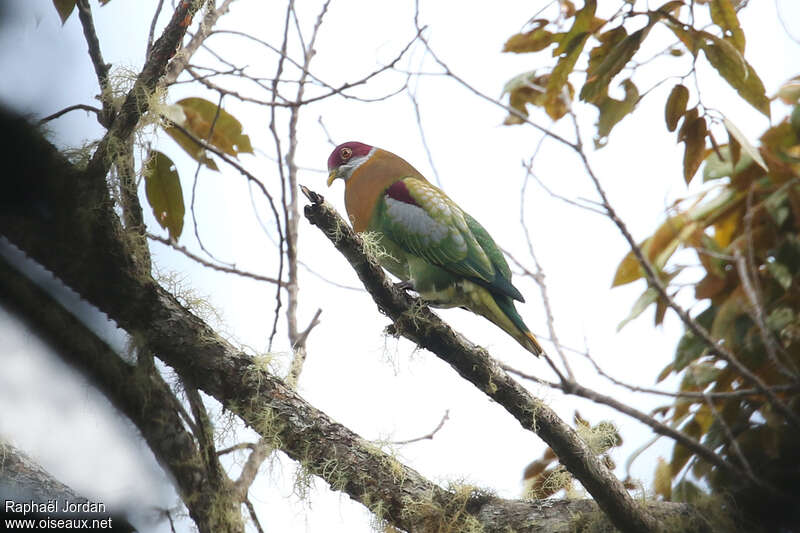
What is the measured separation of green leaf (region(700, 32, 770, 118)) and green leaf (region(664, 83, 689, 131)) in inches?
5.7

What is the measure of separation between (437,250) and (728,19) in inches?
53.8

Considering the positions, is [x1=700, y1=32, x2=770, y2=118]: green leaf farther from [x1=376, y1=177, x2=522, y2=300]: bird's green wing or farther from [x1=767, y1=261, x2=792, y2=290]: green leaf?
[x1=376, y1=177, x2=522, y2=300]: bird's green wing

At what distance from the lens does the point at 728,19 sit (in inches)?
80.7

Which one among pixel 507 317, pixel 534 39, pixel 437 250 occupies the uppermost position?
pixel 534 39

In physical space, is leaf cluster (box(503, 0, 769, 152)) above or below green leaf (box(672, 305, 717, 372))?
above

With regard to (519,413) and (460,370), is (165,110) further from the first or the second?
(519,413)

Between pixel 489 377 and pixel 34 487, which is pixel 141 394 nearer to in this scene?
pixel 34 487

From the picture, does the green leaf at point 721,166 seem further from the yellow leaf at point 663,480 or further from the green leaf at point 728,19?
the yellow leaf at point 663,480

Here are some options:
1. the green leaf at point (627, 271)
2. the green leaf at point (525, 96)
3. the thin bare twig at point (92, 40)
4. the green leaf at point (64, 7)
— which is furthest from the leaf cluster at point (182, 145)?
the green leaf at point (627, 271)

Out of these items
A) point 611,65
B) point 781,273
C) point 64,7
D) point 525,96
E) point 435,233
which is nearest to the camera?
point 64,7

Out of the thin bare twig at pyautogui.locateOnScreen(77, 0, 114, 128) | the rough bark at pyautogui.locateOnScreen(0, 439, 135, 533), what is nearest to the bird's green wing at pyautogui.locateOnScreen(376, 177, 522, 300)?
the thin bare twig at pyautogui.locateOnScreen(77, 0, 114, 128)

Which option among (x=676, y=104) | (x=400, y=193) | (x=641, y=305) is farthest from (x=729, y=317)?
(x=400, y=193)

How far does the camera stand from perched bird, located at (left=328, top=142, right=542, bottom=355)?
116 inches

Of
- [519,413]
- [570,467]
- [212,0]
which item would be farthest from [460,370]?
[212,0]
